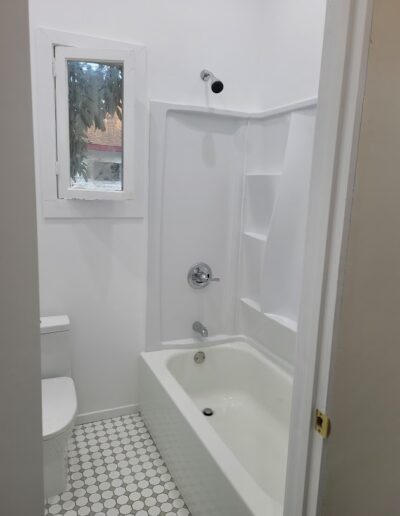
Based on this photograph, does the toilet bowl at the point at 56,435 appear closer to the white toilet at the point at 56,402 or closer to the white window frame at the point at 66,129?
the white toilet at the point at 56,402

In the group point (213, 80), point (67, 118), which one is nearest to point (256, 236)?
point (213, 80)

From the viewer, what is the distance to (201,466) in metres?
1.80

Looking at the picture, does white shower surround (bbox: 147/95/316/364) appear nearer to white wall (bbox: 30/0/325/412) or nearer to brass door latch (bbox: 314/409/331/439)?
white wall (bbox: 30/0/325/412)

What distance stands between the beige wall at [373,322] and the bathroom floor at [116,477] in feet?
3.81

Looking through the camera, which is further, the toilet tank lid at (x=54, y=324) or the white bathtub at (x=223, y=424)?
the toilet tank lid at (x=54, y=324)

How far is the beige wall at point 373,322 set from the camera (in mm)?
866

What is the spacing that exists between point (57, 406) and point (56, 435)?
0.63 ft

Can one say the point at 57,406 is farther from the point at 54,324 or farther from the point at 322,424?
the point at 322,424

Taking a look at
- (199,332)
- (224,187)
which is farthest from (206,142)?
(199,332)

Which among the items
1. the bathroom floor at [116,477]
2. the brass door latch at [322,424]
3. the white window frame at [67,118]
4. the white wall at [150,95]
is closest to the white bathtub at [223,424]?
the bathroom floor at [116,477]

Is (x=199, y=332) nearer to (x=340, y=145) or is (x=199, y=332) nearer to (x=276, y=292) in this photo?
(x=276, y=292)

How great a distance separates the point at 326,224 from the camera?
0.92 meters

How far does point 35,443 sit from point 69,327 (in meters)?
1.59

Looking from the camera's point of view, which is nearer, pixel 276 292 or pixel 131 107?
pixel 131 107
